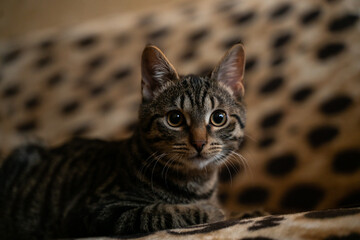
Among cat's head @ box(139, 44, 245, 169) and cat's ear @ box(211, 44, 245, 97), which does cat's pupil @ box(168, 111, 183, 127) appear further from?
cat's ear @ box(211, 44, 245, 97)

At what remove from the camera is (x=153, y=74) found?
3.68ft

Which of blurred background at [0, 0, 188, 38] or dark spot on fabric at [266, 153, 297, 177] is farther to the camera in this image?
blurred background at [0, 0, 188, 38]

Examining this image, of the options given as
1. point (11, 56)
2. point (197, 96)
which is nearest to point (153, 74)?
point (197, 96)

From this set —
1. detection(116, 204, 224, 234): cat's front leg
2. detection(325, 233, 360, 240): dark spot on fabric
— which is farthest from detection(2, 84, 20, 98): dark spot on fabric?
detection(325, 233, 360, 240): dark spot on fabric

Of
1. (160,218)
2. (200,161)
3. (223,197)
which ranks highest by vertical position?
(200,161)

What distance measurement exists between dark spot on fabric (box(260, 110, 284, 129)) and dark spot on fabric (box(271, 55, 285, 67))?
201 mm

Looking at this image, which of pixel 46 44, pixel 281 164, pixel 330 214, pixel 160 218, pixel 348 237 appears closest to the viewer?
pixel 348 237

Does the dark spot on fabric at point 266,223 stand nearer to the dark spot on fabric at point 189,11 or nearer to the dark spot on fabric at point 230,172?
the dark spot on fabric at point 230,172

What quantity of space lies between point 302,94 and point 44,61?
1.23 m

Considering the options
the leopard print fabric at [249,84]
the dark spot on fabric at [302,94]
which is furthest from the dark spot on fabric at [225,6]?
the dark spot on fabric at [302,94]

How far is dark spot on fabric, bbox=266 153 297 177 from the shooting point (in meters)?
1.23

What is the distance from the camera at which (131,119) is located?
62.2 inches

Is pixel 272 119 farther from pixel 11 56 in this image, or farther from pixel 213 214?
pixel 11 56

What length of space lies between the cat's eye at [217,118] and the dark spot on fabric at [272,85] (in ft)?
1.30
